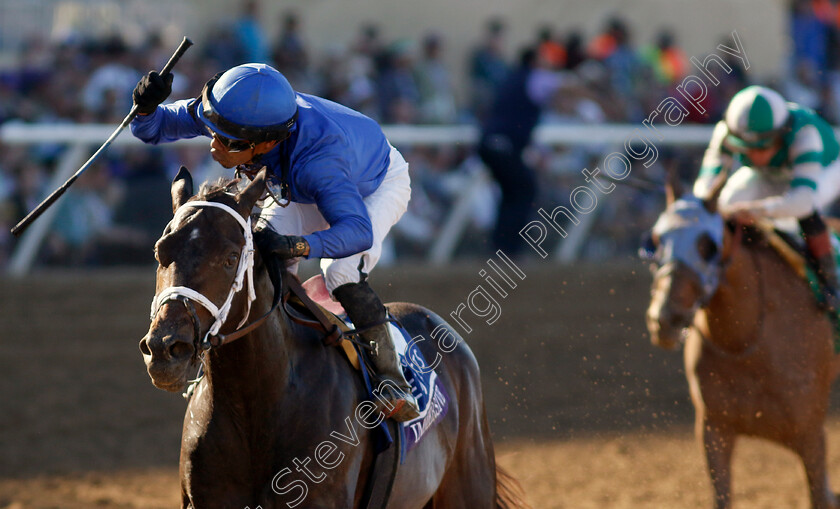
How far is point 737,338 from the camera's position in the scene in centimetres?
495

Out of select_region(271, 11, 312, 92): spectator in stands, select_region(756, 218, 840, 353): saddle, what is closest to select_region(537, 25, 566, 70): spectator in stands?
select_region(271, 11, 312, 92): spectator in stands

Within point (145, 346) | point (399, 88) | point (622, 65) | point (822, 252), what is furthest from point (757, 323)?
point (622, 65)

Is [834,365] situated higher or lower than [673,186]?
lower

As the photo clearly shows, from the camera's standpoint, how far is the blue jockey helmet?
10.1ft

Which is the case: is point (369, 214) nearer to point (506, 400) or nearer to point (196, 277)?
point (196, 277)

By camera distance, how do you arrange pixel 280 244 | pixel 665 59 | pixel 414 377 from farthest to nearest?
pixel 665 59
pixel 414 377
pixel 280 244

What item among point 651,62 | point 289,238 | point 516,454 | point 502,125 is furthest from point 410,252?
point 289,238

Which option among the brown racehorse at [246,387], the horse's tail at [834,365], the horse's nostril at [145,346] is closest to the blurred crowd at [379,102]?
the horse's tail at [834,365]

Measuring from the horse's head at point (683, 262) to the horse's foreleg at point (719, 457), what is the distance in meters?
0.50

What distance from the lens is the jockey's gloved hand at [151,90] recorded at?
3.38 metres

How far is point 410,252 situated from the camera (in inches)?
391

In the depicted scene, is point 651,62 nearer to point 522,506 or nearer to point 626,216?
point 626,216

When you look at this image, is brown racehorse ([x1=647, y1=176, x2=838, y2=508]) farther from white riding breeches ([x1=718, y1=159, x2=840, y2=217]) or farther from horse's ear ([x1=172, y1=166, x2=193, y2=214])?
horse's ear ([x1=172, y1=166, x2=193, y2=214])

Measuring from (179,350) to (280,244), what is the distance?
1.52ft
